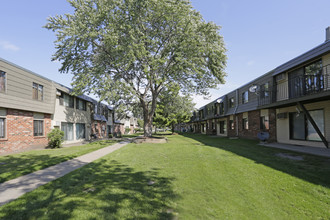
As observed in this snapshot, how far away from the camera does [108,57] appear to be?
53.9 feet

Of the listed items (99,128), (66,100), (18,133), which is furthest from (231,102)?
(18,133)

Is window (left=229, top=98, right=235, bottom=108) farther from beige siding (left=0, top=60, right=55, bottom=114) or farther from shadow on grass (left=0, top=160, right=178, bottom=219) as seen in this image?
beige siding (left=0, top=60, right=55, bottom=114)

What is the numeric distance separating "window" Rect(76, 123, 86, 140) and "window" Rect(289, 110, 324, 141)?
21.2 m

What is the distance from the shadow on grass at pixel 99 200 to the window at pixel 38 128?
38.4 feet

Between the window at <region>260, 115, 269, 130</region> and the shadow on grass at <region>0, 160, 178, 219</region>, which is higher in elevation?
the window at <region>260, 115, 269, 130</region>

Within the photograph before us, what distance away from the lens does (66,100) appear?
60.8ft

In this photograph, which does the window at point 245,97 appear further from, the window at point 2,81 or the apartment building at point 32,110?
the window at point 2,81

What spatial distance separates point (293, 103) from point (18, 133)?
19.1 meters

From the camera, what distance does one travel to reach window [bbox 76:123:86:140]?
2045cm

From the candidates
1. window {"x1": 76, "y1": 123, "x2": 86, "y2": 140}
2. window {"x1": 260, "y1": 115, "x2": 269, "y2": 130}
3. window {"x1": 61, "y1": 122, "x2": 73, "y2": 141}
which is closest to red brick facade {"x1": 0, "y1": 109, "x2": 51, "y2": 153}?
window {"x1": 61, "y1": 122, "x2": 73, "y2": 141}

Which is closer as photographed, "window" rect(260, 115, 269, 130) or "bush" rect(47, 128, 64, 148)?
"bush" rect(47, 128, 64, 148)

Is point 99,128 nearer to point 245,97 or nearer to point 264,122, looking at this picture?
point 245,97

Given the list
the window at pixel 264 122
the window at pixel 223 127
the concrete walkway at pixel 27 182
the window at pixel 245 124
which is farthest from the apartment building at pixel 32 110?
the window at pixel 223 127

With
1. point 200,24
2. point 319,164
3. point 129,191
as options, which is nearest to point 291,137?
point 319,164
